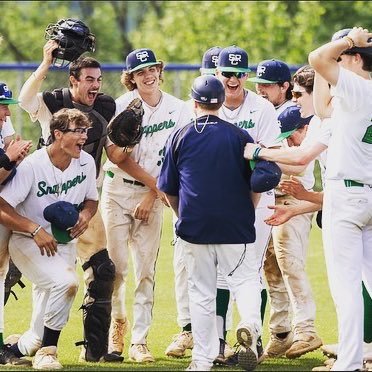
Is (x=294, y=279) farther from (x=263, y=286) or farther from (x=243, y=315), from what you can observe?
(x=243, y=315)

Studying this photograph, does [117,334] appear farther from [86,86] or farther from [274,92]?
[274,92]

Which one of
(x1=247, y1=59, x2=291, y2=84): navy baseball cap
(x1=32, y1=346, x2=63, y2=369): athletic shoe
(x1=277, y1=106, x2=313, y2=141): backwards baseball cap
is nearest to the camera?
(x1=32, y1=346, x2=63, y2=369): athletic shoe

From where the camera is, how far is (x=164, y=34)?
3178 centimetres

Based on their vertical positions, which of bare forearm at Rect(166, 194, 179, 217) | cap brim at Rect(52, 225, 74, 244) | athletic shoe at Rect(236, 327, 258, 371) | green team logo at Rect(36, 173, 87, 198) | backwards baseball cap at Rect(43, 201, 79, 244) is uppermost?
green team logo at Rect(36, 173, 87, 198)

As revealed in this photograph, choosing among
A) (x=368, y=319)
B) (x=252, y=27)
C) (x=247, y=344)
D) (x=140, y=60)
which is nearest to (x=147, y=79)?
(x=140, y=60)

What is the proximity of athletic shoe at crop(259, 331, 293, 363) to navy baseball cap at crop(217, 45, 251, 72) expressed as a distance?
2173mm

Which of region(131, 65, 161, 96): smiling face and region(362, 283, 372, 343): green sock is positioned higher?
region(131, 65, 161, 96): smiling face

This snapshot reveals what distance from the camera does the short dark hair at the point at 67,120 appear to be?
30.2 ft

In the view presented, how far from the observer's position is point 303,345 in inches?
393

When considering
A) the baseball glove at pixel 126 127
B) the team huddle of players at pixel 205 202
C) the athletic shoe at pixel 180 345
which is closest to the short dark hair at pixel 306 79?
the team huddle of players at pixel 205 202

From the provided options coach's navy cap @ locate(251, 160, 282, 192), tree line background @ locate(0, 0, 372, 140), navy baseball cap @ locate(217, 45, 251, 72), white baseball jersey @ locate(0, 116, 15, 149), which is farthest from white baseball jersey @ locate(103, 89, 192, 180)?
tree line background @ locate(0, 0, 372, 140)

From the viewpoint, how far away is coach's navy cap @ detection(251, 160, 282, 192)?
8.34 m

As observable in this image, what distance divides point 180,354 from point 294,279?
3.58 ft

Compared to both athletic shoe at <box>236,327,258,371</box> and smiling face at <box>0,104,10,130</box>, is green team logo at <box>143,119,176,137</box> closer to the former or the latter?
smiling face at <box>0,104,10,130</box>
